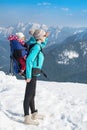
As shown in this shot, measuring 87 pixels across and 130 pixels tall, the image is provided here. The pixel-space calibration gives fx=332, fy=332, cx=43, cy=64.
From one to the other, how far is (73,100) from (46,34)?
15.2 ft

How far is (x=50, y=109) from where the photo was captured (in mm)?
12445

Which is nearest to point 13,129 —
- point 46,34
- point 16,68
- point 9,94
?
point 16,68

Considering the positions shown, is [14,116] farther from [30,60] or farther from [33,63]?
[30,60]

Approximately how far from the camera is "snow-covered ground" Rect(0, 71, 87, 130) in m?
10.4

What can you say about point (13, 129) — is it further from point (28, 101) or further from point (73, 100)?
point (73, 100)

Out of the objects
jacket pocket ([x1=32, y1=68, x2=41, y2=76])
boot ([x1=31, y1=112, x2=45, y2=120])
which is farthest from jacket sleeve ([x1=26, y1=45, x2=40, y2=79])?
boot ([x1=31, y1=112, x2=45, y2=120])

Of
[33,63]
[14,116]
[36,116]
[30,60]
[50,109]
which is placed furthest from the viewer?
[50,109]

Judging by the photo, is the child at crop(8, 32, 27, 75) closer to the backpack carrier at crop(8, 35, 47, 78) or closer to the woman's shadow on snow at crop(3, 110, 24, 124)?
the backpack carrier at crop(8, 35, 47, 78)

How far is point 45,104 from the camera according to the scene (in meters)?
13.2

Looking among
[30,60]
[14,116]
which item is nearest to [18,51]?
[30,60]

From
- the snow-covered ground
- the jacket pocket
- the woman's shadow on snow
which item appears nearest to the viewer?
the jacket pocket

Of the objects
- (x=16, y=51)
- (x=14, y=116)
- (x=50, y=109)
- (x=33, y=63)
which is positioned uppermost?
(x=16, y=51)

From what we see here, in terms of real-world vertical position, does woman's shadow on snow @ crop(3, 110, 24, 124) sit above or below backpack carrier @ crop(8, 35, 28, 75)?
below

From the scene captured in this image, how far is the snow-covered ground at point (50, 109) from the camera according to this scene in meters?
10.4
